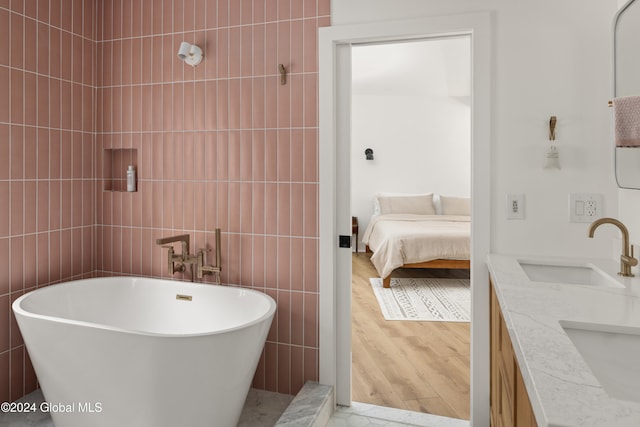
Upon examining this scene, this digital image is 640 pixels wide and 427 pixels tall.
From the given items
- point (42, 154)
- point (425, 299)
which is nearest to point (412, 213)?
point (425, 299)

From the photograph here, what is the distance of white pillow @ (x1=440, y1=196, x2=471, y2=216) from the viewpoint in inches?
242

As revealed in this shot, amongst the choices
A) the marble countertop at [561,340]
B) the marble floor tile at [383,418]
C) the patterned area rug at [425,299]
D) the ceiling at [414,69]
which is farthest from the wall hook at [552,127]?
the patterned area rug at [425,299]

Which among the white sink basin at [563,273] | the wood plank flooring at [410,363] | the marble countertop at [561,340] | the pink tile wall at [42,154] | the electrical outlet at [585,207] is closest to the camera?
the marble countertop at [561,340]

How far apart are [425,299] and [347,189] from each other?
222 cm

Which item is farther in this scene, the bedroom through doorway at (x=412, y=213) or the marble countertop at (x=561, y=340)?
the bedroom through doorway at (x=412, y=213)

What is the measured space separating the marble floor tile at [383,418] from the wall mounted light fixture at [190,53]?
2101mm

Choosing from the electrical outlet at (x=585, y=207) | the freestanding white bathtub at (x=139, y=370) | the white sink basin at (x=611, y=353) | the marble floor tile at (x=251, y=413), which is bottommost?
the marble floor tile at (x=251, y=413)

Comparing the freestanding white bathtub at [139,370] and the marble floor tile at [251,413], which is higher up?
the freestanding white bathtub at [139,370]

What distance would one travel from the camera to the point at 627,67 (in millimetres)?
1688

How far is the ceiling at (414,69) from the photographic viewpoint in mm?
4164

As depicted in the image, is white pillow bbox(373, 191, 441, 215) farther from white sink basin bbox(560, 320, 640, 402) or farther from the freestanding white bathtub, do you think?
white sink basin bbox(560, 320, 640, 402)

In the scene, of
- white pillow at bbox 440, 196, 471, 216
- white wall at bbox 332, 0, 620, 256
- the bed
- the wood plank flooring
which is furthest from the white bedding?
white wall at bbox 332, 0, 620, 256

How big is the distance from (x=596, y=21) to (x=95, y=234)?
3.02 m

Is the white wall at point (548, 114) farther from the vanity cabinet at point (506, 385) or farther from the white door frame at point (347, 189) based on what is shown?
the vanity cabinet at point (506, 385)
